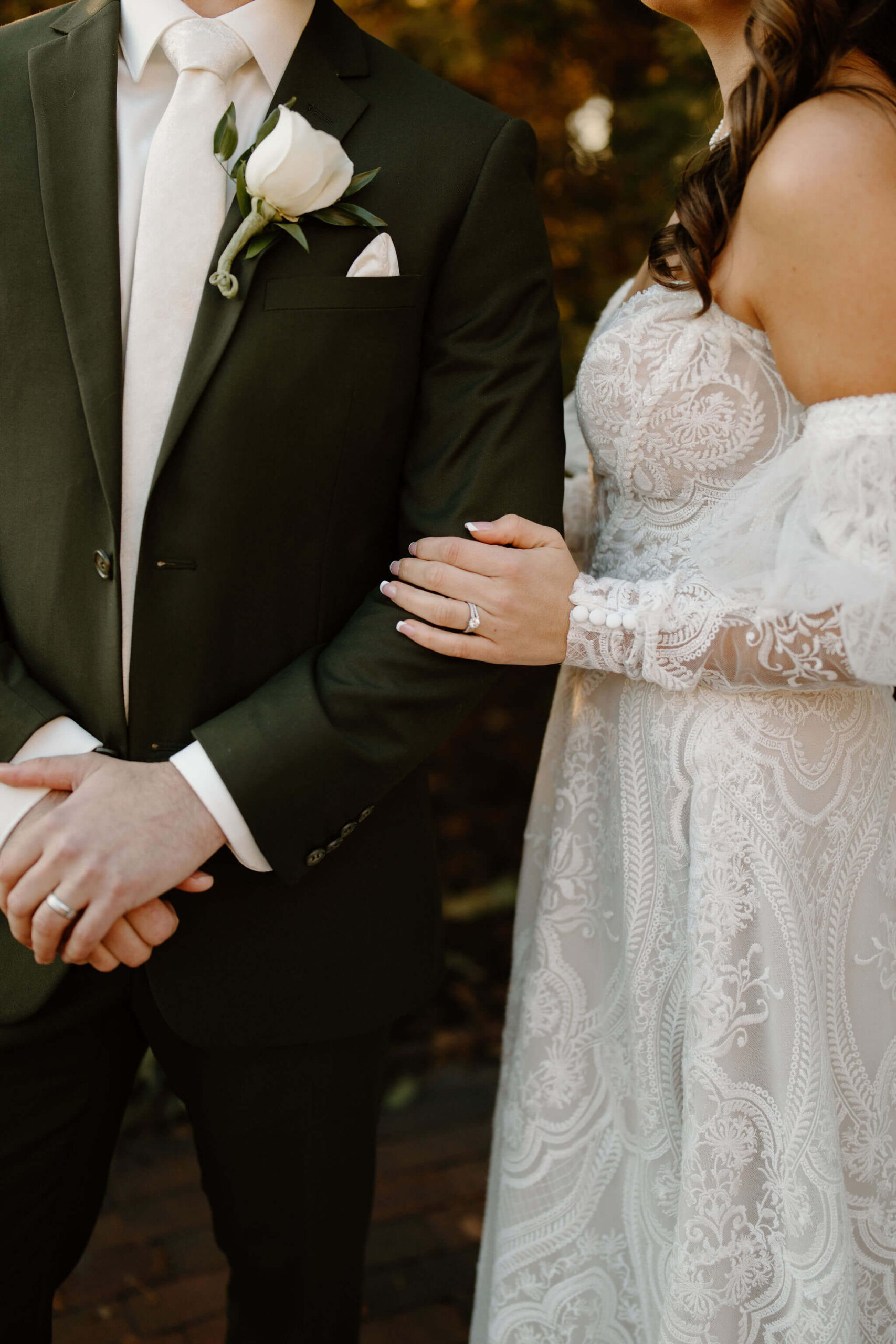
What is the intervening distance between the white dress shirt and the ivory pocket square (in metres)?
0.18

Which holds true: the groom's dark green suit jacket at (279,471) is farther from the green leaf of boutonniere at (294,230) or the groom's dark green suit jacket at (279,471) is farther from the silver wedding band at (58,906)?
the silver wedding band at (58,906)

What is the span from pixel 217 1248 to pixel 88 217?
93.7 inches

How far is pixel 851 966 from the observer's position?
1.63 meters

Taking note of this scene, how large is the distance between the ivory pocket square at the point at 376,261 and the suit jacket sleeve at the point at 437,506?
3.4 inches

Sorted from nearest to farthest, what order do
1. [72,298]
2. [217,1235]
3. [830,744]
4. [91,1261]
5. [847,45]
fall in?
[72,298] < [847,45] < [830,744] < [217,1235] < [91,1261]

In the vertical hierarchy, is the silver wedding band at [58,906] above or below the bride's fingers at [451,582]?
below

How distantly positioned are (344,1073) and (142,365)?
3.39 feet

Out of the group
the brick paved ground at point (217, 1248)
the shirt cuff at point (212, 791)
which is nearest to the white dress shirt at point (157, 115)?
the shirt cuff at point (212, 791)

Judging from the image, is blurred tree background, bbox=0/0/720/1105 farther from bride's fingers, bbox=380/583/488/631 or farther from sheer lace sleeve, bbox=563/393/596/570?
bride's fingers, bbox=380/583/488/631

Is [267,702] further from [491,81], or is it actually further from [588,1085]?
[491,81]

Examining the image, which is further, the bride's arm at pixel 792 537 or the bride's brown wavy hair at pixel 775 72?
the bride's brown wavy hair at pixel 775 72

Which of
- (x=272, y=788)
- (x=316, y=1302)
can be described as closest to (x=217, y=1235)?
(x=316, y=1302)

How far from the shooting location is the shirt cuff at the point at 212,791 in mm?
1410

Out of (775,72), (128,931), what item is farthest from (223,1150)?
(775,72)
